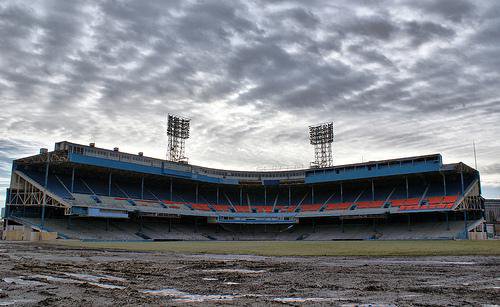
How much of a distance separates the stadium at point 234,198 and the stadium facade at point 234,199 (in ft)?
0.63

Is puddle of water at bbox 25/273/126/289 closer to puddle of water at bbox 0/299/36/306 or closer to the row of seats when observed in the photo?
puddle of water at bbox 0/299/36/306

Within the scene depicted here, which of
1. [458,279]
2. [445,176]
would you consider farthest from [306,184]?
[458,279]

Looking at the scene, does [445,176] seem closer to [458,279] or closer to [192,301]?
[458,279]

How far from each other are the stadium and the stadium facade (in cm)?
19

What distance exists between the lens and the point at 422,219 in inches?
2931

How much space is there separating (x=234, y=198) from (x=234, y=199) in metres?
0.47

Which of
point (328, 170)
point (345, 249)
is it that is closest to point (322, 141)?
point (328, 170)

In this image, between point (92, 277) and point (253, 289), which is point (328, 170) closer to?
point (92, 277)

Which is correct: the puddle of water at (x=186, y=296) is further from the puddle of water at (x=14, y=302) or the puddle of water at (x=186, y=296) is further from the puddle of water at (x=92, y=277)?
the puddle of water at (x=92, y=277)

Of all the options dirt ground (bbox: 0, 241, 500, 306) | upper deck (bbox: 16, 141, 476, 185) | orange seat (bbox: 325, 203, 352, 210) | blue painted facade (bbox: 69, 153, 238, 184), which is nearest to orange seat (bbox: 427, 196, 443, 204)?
upper deck (bbox: 16, 141, 476, 185)

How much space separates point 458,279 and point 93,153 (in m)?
71.4

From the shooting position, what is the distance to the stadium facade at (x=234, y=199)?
64938mm

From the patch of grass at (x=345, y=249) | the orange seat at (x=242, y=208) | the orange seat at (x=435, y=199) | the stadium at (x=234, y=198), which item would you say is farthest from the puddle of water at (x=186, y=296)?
the orange seat at (x=242, y=208)

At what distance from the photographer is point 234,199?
94.1 m
